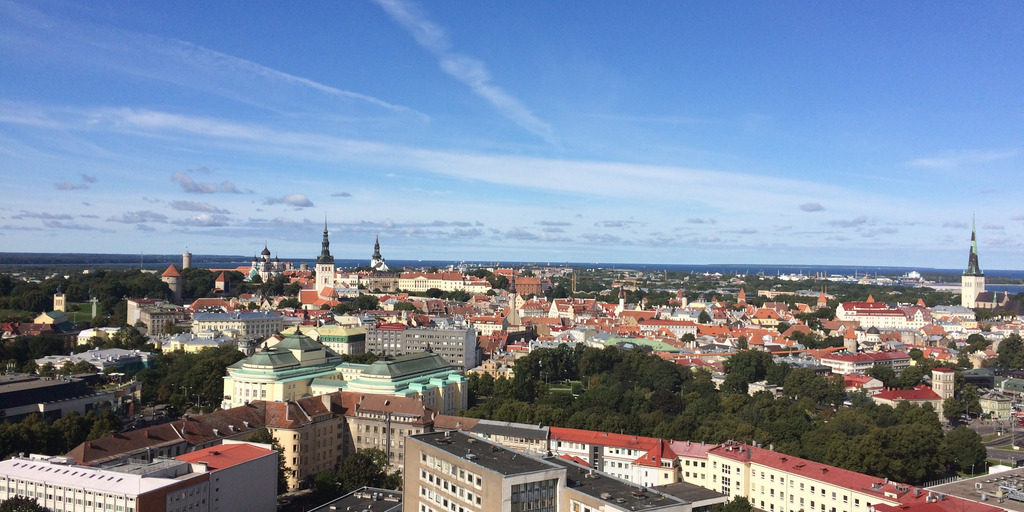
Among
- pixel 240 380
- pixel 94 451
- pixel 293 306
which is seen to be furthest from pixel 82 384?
pixel 293 306

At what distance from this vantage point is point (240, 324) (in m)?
74.1

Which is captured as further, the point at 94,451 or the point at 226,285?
the point at 226,285

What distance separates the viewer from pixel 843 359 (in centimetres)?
6600

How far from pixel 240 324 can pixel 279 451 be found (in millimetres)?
42330

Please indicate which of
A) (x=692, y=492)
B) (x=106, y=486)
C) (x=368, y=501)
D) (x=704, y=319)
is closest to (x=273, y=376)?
(x=368, y=501)

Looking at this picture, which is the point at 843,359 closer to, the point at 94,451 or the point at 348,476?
the point at 348,476

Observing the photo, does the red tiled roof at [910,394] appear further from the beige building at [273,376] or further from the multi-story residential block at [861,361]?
the beige building at [273,376]

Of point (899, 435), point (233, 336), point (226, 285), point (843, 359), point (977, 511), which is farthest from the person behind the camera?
point (226, 285)

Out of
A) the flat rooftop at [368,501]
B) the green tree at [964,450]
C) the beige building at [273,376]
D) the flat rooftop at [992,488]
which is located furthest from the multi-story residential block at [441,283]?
the flat rooftop at [992,488]

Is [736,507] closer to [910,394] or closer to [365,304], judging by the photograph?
[910,394]

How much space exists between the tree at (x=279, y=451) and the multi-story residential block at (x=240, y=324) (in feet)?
125

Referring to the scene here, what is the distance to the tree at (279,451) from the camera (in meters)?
34.6

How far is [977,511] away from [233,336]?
59944mm

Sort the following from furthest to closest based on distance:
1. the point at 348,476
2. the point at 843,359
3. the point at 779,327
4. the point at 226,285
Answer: the point at 226,285, the point at 779,327, the point at 843,359, the point at 348,476
